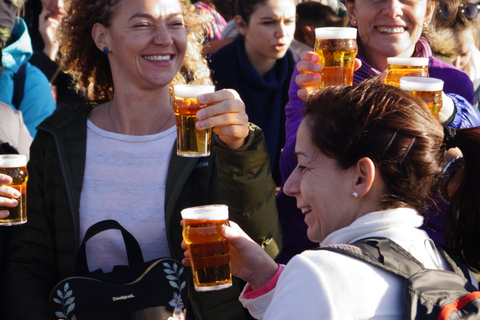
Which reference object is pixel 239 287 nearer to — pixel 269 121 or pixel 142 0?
pixel 142 0

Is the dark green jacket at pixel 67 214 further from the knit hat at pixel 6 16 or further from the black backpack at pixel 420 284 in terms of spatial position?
the knit hat at pixel 6 16

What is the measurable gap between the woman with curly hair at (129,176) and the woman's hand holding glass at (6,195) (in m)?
0.19

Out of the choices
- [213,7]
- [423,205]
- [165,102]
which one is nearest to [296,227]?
[165,102]

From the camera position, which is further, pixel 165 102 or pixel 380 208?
pixel 165 102

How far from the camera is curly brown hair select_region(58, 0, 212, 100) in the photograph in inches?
130

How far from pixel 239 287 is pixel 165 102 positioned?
0.96 m

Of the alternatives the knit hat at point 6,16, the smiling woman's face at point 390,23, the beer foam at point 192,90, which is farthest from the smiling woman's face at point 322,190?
the knit hat at point 6,16

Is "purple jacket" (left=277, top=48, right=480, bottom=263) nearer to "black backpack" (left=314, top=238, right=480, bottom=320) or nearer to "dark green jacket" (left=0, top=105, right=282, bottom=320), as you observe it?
"dark green jacket" (left=0, top=105, right=282, bottom=320)

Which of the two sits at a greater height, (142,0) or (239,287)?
(142,0)

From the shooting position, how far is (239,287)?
2832 millimetres

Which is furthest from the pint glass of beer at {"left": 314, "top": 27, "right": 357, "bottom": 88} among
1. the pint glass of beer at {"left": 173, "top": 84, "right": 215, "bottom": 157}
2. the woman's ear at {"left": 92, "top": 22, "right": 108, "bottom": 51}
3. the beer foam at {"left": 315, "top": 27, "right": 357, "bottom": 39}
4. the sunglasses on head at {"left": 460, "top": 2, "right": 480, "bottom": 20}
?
the sunglasses on head at {"left": 460, "top": 2, "right": 480, "bottom": 20}

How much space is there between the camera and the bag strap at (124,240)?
8.60 ft

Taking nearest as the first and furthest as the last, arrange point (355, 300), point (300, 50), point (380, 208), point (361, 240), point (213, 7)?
point (355, 300) → point (361, 240) → point (380, 208) → point (300, 50) → point (213, 7)

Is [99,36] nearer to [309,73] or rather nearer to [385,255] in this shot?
[309,73]
